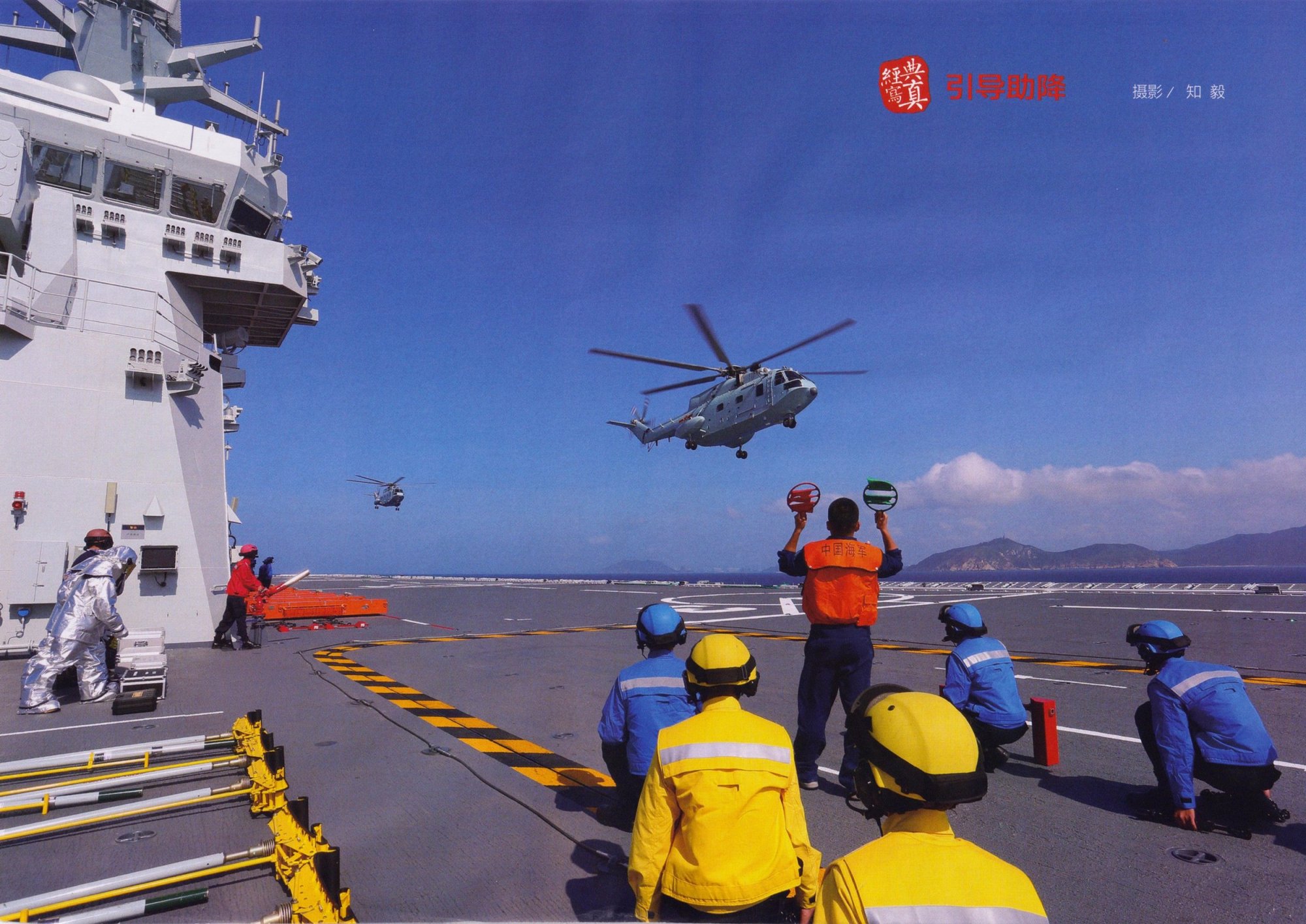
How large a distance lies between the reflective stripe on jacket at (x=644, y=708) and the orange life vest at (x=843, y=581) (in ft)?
5.02

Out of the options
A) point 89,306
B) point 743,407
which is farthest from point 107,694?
point 743,407

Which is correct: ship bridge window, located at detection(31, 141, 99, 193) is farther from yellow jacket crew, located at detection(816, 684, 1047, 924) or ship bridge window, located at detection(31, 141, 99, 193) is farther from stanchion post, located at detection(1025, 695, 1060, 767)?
stanchion post, located at detection(1025, 695, 1060, 767)

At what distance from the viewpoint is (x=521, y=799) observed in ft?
15.1

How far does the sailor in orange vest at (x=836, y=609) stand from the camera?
482 centimetres

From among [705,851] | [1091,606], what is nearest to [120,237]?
[705,851]

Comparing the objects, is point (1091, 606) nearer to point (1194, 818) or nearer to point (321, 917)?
point (1194, 818)

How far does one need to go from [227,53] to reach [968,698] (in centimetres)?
2414

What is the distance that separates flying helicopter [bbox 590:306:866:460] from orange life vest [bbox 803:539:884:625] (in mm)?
13165

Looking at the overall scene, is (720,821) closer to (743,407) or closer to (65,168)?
(65,168)

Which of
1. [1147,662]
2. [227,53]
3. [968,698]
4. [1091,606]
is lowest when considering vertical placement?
[1091,606]

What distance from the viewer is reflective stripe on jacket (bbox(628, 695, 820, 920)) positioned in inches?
88.9

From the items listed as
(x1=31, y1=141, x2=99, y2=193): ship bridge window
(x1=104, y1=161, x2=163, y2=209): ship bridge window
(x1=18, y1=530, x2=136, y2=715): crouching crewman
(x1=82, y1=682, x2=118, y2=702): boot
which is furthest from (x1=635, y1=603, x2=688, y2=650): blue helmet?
(x1=31, y1=141, x2=99, y2=193): ship bridge window

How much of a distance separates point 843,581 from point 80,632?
848 centimetres

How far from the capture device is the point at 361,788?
4812 millimetres
